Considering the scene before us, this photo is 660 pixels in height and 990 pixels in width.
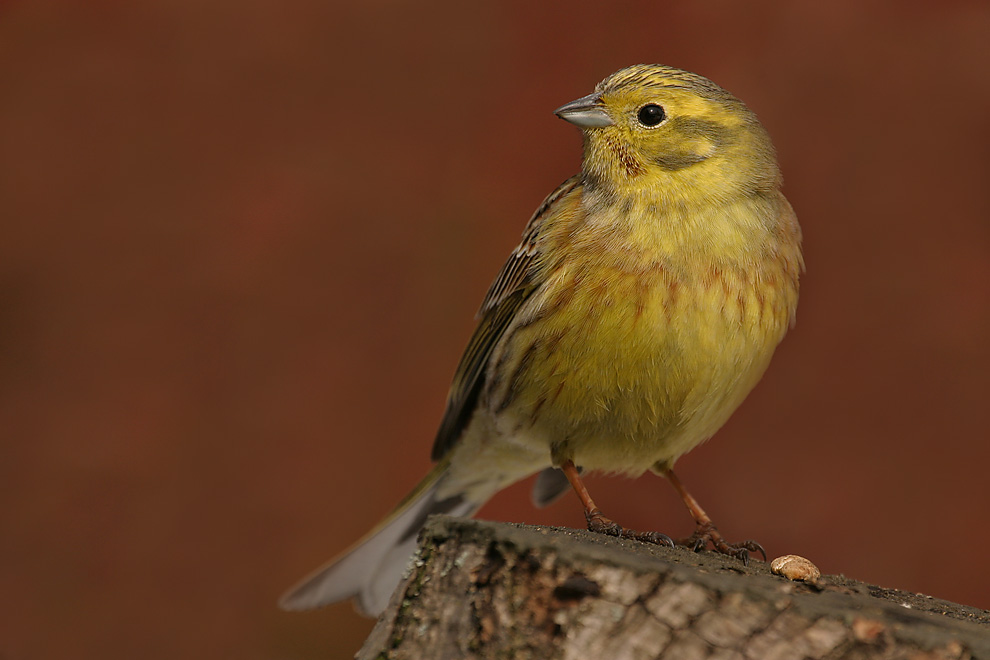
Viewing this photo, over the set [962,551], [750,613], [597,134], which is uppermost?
[597,134]

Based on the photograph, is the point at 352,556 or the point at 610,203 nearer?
the point at 610,203

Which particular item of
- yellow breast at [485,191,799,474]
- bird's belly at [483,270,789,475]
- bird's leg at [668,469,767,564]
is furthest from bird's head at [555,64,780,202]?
bird's leg at [668,469,767,564]

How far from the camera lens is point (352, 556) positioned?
3277mm

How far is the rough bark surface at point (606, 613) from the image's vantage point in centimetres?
157

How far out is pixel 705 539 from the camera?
120 inches

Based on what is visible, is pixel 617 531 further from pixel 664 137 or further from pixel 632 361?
pixel 664 137

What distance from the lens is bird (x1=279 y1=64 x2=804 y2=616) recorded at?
8.64 ft

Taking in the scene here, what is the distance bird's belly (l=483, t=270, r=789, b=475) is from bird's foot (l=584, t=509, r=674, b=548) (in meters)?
0.20

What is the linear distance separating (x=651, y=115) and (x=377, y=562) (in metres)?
1.67

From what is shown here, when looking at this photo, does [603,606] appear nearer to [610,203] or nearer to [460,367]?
[610,203]

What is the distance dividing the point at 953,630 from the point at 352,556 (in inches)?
80.8

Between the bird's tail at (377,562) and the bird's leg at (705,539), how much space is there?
801 mm

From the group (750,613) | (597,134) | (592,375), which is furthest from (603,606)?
(597,134)

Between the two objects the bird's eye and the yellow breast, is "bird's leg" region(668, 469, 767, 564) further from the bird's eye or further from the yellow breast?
the bird's eye
